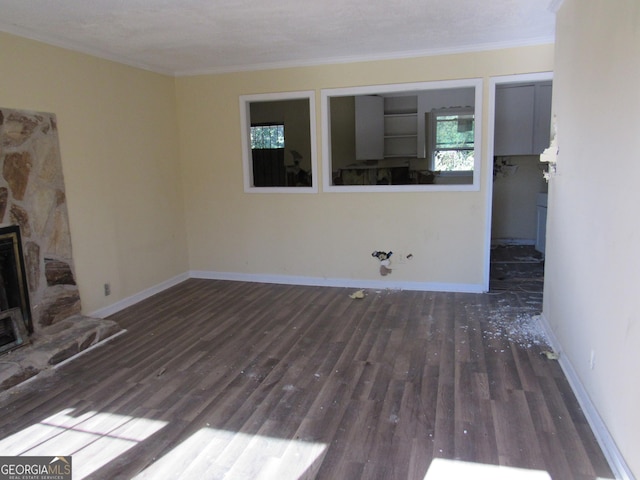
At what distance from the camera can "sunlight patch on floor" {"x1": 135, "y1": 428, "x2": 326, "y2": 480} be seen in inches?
84.5

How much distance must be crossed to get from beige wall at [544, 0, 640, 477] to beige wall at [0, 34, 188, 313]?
3973 mm

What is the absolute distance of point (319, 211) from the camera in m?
5.26

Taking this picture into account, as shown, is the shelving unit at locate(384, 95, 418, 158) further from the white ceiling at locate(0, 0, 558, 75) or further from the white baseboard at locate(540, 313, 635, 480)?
the white baseboard at locate(540, 313, 635, 480)

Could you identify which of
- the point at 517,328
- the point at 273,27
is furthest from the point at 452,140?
the point at 273,27

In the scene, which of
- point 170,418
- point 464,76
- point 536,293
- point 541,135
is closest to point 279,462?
point 170,418

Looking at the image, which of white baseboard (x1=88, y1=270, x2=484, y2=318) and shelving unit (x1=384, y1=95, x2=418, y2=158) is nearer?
white baseboard (x1=88, y1=270, x2=484, y2=318)

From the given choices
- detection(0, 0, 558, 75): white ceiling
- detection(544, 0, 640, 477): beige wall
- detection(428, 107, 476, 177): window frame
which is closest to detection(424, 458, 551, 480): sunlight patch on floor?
detection(544, 0, 640, 477): beige wall

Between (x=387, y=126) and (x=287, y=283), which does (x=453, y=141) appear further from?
(x=287, y=283)

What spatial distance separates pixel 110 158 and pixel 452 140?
182 inches

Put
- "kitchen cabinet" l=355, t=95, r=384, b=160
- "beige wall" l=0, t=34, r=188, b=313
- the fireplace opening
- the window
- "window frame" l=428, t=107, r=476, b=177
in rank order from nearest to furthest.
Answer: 1. the fireplace opening
2. "beige wall" l=0, t=34, r=188, b=313
3. "window frame" l=428, t=107, r=476, b=177
4. the window
5. "kitchen cabinet" l=355, t=95, r=384, b=160

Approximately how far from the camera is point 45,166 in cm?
375

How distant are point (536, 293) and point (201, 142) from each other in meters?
4.13

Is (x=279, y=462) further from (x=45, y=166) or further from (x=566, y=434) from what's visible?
(x=45, y=166)

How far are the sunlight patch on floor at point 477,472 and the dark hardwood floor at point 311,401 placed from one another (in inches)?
0.8
